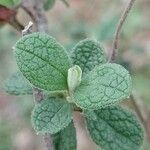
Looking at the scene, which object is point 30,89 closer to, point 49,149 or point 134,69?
point 49,149

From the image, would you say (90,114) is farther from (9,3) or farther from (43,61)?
(9,3)

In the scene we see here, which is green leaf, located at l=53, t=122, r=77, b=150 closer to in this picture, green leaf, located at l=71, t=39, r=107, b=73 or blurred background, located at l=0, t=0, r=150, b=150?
green leaf, located at l=71, t=39, r=107, b=73

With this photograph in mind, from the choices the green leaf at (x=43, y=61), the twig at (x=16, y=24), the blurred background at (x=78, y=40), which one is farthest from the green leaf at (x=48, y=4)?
the green leaf at (x=43, y=61)

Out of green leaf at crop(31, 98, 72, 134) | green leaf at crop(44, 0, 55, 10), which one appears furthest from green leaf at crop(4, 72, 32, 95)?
green leaf at crop(44, 0, 55, 10)

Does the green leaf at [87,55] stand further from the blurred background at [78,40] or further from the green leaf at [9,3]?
the blurred background at [78,40]

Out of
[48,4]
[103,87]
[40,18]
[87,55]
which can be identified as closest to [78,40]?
[48,4]

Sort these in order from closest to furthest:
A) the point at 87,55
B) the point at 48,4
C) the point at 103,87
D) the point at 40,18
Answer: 1. the point at 103,87
2. the point at 87,55
3. the point at 40,18
4. the point at 48,4
